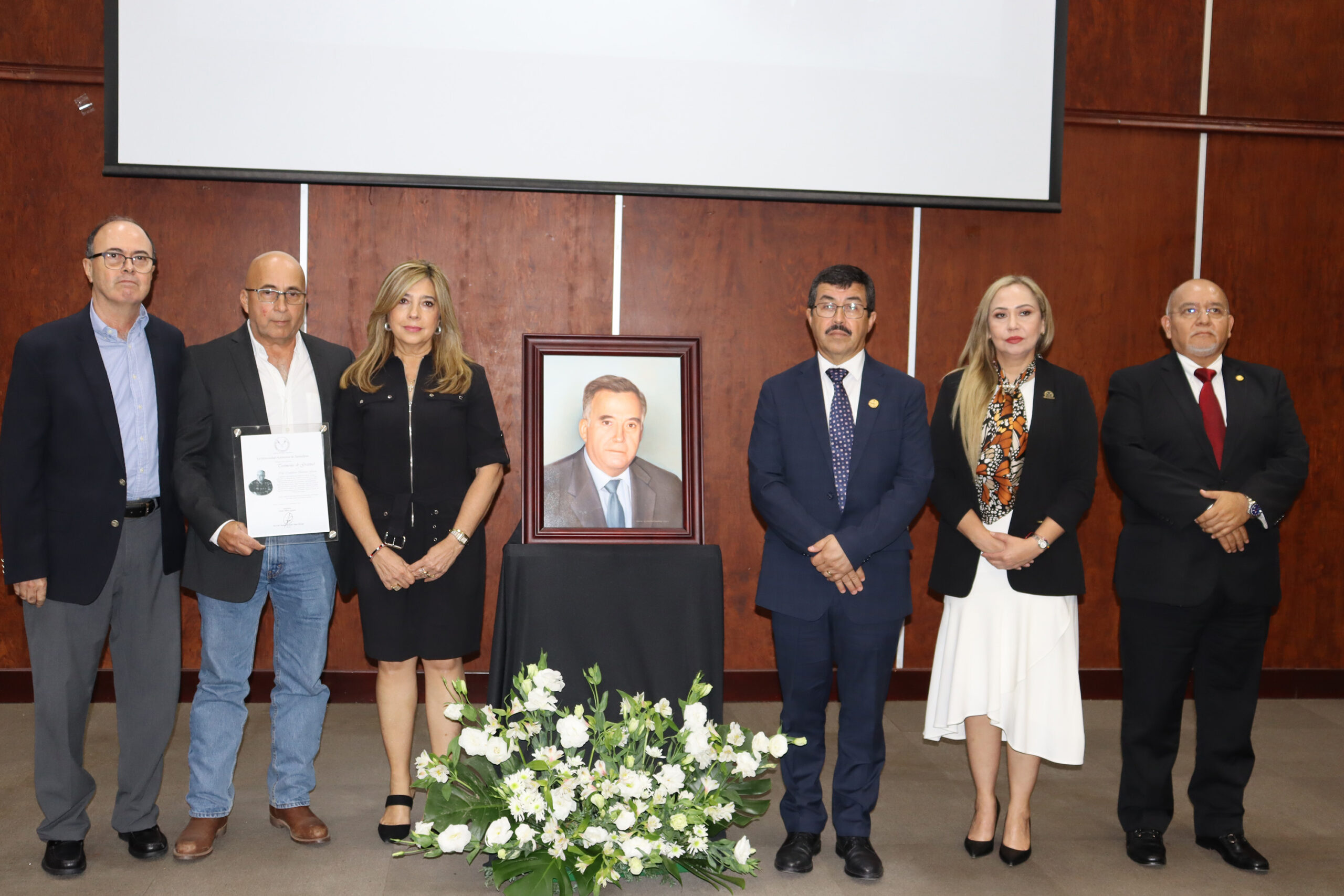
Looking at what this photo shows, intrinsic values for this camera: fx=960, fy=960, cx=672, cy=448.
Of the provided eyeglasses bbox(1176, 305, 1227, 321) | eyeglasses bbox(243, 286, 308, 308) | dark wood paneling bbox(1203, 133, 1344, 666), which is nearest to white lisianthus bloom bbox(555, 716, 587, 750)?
eyeglasses bbox(243, 286, 308, 308)

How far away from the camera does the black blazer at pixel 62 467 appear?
279cm

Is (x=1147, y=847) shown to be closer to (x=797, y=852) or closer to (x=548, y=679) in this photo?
(x=797, y=852)

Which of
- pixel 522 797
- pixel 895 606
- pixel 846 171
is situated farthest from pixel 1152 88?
pixel 522 797

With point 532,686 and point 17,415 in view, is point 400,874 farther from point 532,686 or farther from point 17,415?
point 17,415

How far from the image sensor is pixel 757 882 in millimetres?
2885

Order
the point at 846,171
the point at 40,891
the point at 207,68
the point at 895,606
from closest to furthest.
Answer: the point at 40,891, the point at 895,606, the point at 207,68, the point at 846,171

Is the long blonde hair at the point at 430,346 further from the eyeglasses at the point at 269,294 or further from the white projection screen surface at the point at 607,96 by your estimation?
the white projection screen surface at the point at 607,96

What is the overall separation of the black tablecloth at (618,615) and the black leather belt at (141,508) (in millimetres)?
1115

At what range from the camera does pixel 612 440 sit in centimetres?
288

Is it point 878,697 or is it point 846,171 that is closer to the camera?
point 878,697

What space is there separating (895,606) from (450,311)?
168 cm

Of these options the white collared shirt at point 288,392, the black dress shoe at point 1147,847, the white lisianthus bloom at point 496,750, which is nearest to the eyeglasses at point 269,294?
the white collared shirt at point 288,392

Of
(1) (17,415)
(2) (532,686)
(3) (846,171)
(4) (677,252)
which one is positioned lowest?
(2) (532,686)

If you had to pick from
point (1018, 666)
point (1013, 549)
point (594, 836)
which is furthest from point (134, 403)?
point (1018, 666)
